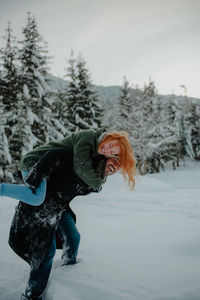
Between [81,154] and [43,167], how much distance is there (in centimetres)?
38

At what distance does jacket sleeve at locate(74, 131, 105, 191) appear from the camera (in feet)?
6.05

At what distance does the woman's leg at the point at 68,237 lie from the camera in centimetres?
245

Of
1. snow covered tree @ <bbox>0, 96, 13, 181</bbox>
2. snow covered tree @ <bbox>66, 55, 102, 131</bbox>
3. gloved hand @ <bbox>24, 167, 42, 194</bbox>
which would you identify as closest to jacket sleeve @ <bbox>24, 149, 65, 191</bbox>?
gloved hand @ <bbox>24, 167, 42, 194</bbox>

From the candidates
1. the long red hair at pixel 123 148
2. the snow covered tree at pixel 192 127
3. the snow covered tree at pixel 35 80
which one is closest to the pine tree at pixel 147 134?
the snow covered tree at pixel 35 80

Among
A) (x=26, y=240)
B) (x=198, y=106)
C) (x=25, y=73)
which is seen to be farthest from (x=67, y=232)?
(x=198, y=106)

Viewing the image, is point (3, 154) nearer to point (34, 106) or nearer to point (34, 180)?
point (34, 106)

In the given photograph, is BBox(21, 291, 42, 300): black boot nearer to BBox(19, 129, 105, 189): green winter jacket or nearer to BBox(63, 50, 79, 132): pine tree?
BBox(19, 129, 105, 189): green winter jacket

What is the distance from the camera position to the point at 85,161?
1841 mm

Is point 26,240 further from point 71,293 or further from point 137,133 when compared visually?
point 137,133

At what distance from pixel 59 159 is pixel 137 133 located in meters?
21.2

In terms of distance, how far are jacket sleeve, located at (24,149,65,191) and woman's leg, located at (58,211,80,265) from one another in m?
0.84

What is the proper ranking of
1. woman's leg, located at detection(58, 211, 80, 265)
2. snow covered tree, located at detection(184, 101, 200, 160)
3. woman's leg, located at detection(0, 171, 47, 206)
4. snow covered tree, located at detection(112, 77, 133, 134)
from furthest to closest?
snow covered tree, located at detection(184, 101, 200, 160)
snow covered tree, located at detection(112, 77, 133, 134)
woman's leg, located at detection(58, 211, 80, 265)
woman's leg, located at detection(0, 171, 47, 206)

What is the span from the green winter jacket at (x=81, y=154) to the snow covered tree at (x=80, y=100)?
54.0ft

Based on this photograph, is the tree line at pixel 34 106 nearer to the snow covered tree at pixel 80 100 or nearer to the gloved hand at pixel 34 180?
the snow covered tree at pixel 80 100
